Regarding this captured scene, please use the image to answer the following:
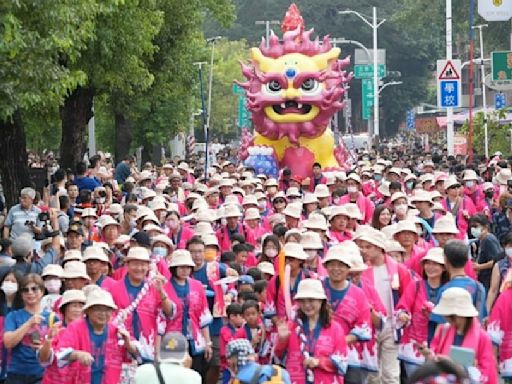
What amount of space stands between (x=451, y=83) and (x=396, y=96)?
61.0 m

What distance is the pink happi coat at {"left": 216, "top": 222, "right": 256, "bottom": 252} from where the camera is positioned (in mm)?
16281

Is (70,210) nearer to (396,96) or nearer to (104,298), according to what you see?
(104,298)

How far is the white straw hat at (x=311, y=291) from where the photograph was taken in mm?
10285

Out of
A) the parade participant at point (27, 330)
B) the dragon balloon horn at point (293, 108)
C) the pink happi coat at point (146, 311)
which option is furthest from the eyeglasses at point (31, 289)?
the dragon balloon horn at point (293, 108)

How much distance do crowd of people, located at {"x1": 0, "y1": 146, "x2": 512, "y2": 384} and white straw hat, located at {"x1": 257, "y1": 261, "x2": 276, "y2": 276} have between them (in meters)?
0.03

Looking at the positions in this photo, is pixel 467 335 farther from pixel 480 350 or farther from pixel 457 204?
pixel 457 204

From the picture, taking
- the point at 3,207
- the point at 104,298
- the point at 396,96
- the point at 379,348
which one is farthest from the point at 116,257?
the point at 396,96

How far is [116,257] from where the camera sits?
14430 millimetres

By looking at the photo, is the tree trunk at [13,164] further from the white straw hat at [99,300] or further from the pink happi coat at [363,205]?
the white straw hat at [99,300]

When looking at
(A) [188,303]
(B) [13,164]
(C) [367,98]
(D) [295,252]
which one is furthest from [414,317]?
(C) [367,98]

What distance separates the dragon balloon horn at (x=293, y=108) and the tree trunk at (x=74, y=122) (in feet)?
11.0

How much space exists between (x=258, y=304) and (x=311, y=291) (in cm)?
151

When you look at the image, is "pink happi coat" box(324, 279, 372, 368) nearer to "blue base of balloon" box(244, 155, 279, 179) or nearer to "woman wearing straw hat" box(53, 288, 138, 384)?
"woman wearing straw hat" box(53, 288, 138, 384)

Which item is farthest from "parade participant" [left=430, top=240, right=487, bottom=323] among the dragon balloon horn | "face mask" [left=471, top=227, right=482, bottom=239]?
the dragon balloon horn
